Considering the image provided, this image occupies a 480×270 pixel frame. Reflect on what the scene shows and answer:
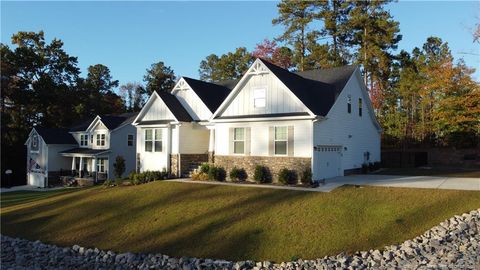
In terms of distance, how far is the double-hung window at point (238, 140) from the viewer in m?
20.2

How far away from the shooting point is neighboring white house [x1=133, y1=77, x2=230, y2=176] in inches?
904

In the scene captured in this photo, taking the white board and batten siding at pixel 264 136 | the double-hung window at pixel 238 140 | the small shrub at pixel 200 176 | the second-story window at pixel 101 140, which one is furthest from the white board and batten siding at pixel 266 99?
the second-story window at pixel 101 140

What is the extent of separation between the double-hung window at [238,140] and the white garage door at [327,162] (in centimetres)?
409

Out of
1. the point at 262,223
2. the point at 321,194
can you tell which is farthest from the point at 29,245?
the point at 321,194

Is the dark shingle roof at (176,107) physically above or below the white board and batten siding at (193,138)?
above

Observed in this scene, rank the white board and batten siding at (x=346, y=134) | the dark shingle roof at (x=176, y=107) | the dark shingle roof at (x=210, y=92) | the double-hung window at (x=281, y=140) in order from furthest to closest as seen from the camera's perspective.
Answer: the dark shingle roof at (x=210, y=92) < the dark shingle roof at (x=176, y=107) < the white board and batten siding at (x=346, y=134) < the double-hung window at (x=281, y=140)

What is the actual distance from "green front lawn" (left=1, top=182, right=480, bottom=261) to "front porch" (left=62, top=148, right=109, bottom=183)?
1435cm

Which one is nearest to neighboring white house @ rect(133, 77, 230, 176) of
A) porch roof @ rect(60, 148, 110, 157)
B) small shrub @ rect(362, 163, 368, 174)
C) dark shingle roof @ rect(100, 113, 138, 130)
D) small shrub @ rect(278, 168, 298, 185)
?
small shrub @ rect(278, 168, 298, 185)

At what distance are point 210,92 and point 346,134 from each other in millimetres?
9243

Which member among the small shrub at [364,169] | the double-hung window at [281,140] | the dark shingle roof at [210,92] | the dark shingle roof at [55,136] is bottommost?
the small shrub at [364,169]

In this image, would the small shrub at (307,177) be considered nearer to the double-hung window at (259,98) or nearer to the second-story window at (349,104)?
the double-hung window at (259,98)

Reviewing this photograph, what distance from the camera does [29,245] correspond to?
47.8 ft

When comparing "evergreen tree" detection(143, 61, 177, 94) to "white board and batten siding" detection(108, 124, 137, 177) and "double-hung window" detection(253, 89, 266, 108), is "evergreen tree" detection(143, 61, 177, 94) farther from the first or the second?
"double-hung window" detection(253, 89, 266, 108)

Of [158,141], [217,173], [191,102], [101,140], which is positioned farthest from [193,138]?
[101,140]
